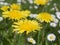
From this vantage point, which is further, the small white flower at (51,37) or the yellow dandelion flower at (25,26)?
the small white flower at (51,37)

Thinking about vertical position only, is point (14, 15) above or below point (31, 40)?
above

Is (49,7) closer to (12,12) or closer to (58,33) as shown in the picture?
(58,33)

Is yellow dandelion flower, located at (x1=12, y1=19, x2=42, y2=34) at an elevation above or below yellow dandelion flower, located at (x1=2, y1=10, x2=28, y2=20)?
below

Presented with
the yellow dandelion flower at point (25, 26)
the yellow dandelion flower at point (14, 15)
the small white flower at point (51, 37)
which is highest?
the yellow dandelion flower at point (14, 15)

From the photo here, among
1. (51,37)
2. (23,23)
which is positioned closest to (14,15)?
(23,23)

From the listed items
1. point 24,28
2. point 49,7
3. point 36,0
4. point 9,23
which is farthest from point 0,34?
point 49,7

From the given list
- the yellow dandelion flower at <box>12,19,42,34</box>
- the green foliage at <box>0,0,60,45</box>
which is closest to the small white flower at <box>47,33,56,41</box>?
the green foliage at <box>0,0,60,45</box>

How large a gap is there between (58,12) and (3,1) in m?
0.35

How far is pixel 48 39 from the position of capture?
124 centimetres

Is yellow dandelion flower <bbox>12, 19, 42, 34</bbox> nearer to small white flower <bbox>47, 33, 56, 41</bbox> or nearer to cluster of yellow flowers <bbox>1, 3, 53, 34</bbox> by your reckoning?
cluster of yellow flowers <bbox>1, 3, 53, 34</bbox>

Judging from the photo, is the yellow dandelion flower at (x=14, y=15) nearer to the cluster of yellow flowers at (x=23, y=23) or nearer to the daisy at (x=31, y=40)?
the cluster of yellow flowers at (x=23, y=23)

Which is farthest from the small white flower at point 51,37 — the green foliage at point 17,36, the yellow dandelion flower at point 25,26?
the yellow dandelion flower at point 25,26

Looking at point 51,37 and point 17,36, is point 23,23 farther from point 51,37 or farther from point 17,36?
point 51,37

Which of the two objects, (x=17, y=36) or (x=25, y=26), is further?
(x=17, y=36)
